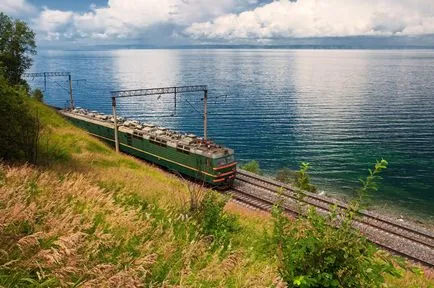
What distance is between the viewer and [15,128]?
15.3 metres

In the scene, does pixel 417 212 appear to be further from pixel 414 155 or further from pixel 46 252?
pixel 46 252

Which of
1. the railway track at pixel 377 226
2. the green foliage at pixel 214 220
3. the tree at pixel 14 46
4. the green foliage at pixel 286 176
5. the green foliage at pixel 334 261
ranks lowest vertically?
the green foliage at pixel 286 176

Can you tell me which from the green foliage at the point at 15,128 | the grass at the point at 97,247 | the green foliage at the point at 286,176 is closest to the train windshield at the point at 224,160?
the green foliage at the point at 286,176

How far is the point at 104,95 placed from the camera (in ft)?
378

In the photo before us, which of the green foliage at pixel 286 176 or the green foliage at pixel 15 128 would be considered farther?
the green foliage at pixel 286 176

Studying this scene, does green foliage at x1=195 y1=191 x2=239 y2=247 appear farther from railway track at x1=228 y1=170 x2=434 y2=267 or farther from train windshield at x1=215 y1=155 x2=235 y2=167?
train windshield at x1=215 y1=155 x2=235 y2=167

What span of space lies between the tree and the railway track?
31.1 m

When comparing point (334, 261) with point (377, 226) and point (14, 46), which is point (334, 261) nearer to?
point (377, 226)

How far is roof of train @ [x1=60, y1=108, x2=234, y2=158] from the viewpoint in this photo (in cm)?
3020

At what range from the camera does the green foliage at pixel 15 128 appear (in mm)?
14891

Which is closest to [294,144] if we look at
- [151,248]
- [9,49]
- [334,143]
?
[334,143]

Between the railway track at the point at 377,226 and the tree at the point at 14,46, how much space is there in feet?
102

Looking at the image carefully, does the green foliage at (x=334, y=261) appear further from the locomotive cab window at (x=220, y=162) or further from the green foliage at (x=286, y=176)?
the green foliage at (x=286, y=176)

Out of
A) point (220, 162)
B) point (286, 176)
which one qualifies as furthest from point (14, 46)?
point (286, 176)
